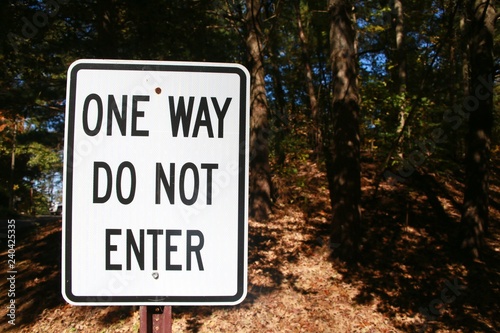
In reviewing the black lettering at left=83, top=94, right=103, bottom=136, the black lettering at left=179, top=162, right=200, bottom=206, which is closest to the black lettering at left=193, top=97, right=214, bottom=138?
the black lettering at left=179, top=162, right=200, bottom=206

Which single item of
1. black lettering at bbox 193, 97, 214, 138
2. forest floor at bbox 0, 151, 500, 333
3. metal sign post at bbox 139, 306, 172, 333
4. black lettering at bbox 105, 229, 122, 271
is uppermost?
black lettering at bbox 193, 97, 214, 138

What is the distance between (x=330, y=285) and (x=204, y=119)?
6.44m

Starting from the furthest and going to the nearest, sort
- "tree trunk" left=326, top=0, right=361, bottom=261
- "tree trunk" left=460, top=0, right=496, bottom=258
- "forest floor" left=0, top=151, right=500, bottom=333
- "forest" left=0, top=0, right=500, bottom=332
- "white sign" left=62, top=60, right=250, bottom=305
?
"tree trunk" left=460, top=0, right=496, bottom=258 < "tree trunk" left=326, top=0, right=361, bottom=261 < "forest" left=0, top=0, right=500, bottom=332 < "forest floor" left=0, top=151, right=500, bottom=333 < "white sign" left=62, top=60, right=250, bottom=305

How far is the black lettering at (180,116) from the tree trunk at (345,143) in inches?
265

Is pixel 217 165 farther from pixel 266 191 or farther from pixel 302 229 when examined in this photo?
pixel 266 191

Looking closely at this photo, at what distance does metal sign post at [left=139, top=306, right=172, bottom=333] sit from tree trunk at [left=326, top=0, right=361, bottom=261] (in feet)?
22.2

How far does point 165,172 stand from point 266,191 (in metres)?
9.47

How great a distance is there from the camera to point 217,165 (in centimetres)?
177

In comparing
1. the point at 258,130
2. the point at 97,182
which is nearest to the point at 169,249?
the point at 97,182

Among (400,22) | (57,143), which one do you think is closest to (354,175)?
(400,22)

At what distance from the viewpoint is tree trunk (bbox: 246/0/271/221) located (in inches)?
436

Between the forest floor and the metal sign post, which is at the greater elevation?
the metal sign post

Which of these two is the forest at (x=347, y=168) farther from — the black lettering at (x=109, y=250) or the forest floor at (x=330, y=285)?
the black lettering at (x=109, y=250)

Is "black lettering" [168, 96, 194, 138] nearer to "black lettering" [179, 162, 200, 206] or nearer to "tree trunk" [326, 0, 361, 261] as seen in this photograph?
"black lettering" [179, 162, 200, 206]
